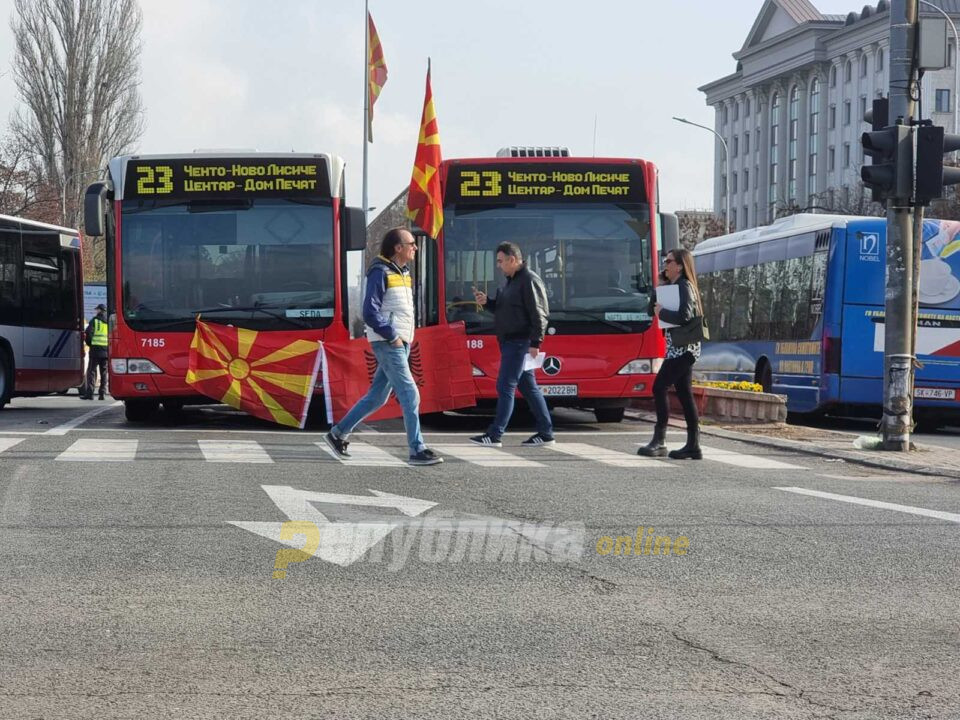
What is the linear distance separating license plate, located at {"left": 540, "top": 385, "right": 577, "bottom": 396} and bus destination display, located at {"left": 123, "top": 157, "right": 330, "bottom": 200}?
10.7ft

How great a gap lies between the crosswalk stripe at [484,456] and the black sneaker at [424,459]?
36 cm

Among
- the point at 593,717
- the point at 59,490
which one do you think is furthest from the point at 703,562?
the point at 59,490

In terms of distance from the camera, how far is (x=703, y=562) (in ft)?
22.4

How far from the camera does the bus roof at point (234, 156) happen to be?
17.1 metres

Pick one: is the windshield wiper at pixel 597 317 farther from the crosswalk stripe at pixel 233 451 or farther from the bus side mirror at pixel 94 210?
the bus side mirror at pixel 94 210

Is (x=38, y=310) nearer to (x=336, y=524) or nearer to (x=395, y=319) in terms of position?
(x=395, y=319)

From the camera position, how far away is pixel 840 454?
13.6 m

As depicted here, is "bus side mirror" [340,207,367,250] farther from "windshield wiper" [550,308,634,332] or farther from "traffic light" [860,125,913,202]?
→ "traffic light" [860,125,913,202]

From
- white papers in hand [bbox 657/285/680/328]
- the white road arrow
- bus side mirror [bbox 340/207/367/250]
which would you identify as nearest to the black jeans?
white papers in hand [bbox 657/285/680/328]

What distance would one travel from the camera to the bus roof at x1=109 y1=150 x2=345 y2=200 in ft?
56.0

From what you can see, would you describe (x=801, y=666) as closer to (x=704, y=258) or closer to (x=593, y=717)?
(x=593, y=717)

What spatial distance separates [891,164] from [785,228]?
1000cm

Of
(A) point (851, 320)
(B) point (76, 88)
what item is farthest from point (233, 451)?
(B) point (76, 88)

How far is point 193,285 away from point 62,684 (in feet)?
41.3
